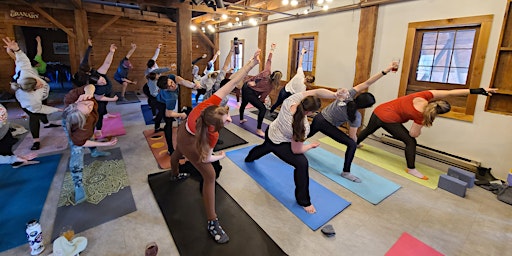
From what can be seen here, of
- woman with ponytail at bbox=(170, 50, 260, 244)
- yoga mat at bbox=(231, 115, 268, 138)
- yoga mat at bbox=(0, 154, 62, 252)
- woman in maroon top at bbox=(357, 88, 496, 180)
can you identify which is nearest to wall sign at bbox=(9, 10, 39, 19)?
yoga mat at bbox=(0, 154, 62, 252)

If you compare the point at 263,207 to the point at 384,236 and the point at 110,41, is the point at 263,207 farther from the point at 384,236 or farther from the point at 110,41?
the point at 110,41

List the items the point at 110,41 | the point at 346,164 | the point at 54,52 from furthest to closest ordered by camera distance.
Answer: the point at 54,52 < the point at 110,41 < the point at 346,164

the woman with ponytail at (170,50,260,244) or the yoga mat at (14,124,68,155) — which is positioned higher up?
the woman with ponytail at (170,50,260,244)

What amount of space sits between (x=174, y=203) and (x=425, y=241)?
2.43 meters

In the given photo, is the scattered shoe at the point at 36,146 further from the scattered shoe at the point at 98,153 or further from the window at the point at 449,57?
the window at the point at 449,57

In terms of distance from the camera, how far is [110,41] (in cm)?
861

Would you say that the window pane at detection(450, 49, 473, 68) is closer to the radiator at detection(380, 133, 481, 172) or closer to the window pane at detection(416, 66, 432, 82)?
the window pane at detection(416, 66, 432, 82)

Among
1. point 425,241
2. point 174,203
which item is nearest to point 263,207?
point 174,203

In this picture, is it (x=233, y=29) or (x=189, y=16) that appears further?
(x=233, y=29)

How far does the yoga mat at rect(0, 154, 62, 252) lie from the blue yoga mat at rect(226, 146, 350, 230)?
2.22 meters

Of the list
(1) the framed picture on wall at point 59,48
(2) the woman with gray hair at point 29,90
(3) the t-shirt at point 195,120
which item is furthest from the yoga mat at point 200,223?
(1) the framed picture on wall at point 59,48

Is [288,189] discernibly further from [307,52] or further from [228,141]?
[307,52]

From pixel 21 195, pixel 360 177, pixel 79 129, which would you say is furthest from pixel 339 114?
pixel 21 195

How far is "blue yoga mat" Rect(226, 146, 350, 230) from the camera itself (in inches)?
98.2
